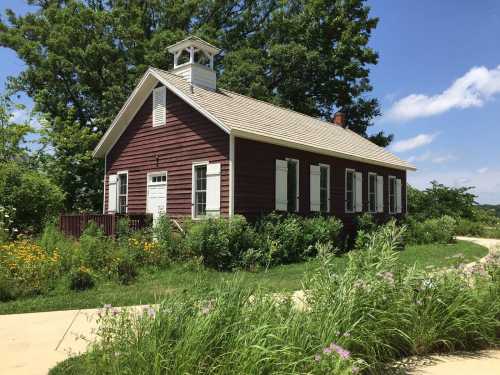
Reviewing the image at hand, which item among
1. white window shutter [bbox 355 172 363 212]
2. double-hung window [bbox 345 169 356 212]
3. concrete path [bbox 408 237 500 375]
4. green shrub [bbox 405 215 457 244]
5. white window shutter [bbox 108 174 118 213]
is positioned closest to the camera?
concrete path [bbox 408 237 500 375]

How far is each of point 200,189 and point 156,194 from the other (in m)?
2.09

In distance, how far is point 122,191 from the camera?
58.3 ft

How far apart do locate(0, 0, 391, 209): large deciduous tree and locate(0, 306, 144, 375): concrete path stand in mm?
17693

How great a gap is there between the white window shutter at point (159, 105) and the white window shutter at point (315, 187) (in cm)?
577

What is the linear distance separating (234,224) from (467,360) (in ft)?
26.3

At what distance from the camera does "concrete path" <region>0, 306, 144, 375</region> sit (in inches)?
179

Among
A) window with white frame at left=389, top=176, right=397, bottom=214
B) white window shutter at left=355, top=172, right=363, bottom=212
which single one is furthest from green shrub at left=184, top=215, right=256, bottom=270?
window with white frame at left=389, top=176, right=397, bottom=214

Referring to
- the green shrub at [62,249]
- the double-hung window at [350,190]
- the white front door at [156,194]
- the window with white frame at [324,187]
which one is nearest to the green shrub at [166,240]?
the white front door at [156,194]

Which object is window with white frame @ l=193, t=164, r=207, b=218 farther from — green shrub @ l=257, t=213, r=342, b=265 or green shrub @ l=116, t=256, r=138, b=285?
green shrub @ l=116, t=256, r=138, b=285

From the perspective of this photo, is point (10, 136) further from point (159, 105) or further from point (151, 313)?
point (151, 313)

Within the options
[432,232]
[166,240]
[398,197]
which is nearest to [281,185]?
[166,240]

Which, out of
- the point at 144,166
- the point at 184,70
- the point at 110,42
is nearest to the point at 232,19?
the point at 110,42

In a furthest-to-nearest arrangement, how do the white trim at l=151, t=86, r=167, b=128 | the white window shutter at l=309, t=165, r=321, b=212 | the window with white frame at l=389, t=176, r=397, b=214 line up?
the window with white frame at l=389, t=176, r=397, b=214
the white window shutter at l=309, t=165, r=321, b=212
the white trim at l=151, t=86, r=167, b=128

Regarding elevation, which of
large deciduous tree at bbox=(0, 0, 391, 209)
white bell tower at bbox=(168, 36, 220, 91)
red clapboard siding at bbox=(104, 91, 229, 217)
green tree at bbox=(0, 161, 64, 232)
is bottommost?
green tree at bbox=(0, 161, 64, 232)
